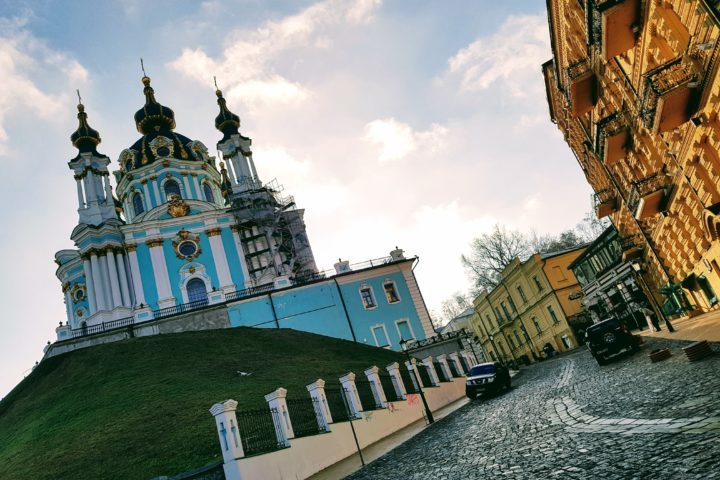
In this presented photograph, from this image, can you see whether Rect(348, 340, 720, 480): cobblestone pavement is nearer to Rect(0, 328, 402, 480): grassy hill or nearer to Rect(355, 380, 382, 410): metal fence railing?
Rect(355, 380, 382, 410): metal fence railing

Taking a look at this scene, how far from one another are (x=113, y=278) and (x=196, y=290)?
7.25 m

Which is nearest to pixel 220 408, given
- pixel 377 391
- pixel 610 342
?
pixel 377 391

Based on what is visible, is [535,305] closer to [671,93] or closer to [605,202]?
[605,202]

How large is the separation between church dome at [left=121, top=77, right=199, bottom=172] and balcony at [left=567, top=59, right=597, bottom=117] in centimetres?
4405

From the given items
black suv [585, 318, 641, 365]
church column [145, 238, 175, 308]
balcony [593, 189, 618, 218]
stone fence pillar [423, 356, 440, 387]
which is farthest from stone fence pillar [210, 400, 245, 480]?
church column [145, 238, 175, 308]

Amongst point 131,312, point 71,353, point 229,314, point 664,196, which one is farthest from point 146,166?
point 664,196

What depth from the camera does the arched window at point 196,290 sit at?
1731 inches

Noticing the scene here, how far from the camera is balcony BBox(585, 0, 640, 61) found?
35.9ft

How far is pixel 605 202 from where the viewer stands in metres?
22.8

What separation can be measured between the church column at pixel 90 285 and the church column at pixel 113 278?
1891 millimetres

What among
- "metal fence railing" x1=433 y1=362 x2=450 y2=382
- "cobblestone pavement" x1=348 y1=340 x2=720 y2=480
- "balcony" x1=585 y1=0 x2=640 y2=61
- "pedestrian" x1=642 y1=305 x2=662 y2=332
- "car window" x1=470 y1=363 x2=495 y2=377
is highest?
"balcony" x1=585 y1=0 x2=640 y2=61

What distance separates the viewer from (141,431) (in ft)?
48.0

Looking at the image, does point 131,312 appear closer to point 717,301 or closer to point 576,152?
point 576,152

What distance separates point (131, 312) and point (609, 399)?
131 feet
